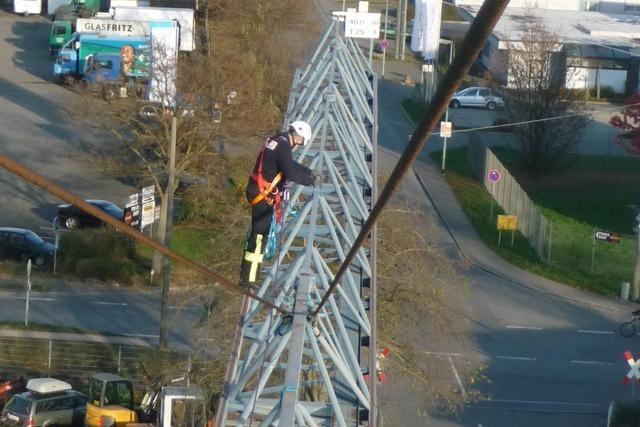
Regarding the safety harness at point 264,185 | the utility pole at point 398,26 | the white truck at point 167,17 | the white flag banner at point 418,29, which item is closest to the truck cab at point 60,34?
the white truck at point 167,17

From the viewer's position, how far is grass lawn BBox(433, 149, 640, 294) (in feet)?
109

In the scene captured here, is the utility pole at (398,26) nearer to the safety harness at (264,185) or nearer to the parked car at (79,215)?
the parked car at (79,215)

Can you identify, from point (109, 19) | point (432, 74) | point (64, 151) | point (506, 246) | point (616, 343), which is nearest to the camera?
point (616, 343)

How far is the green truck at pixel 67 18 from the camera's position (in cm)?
5419

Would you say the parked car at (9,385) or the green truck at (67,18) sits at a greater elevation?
the green truck at (67,18)

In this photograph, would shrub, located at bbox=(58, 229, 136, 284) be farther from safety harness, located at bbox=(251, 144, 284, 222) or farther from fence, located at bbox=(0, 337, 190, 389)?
safety harness, located at bbox=(251, 144, 284, 222)

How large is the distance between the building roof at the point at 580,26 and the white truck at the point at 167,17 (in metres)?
12.4

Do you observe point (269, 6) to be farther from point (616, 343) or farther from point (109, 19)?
point (616, 343)

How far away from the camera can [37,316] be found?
28750mm

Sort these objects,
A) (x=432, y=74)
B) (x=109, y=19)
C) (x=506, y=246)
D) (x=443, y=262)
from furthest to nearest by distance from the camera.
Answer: (x=109, y=19) < (x=432, y=74) < (x=506, y=246) < (x=443, y=262)

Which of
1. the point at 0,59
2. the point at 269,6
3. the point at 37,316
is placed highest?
the point at 269,6

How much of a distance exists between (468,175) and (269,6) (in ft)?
31.5

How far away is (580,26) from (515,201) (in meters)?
22.3

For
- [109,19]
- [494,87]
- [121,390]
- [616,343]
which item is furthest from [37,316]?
[109,19]
